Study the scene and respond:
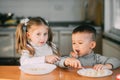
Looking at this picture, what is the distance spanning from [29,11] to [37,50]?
277 centimetres

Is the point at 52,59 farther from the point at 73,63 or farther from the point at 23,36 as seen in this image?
the point at 23,36

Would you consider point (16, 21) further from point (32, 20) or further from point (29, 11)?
point (32, 20)

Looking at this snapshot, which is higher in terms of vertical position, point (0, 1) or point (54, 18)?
point (0, 1)

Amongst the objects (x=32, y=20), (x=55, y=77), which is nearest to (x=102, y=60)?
(x=55, y=77)

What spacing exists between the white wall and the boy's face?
115 inches

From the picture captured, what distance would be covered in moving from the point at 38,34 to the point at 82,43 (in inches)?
13.1

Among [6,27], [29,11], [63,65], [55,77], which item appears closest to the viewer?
[55,77]

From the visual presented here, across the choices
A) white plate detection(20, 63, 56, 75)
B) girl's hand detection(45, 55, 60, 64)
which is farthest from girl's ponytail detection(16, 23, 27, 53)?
white plate detection(20, 63, 56, 75)

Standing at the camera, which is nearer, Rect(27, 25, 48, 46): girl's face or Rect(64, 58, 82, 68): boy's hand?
Rect(64, 58, 82, 68): boy's hand

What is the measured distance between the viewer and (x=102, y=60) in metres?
1.64

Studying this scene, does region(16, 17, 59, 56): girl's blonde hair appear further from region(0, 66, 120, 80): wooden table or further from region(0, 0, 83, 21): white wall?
region(0, 0, 83, 21): white wall

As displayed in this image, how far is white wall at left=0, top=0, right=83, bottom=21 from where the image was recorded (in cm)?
452

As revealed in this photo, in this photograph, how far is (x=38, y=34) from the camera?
5.78 ft

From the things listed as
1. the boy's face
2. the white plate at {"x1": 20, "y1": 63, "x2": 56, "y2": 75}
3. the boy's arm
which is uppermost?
the boy's face
